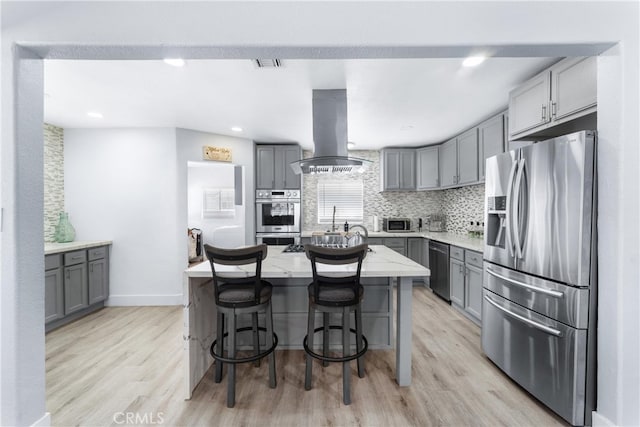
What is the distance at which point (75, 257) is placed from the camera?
3.13 metres

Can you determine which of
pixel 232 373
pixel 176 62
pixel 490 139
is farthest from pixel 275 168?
pixel 232 373

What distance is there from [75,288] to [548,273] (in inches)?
181

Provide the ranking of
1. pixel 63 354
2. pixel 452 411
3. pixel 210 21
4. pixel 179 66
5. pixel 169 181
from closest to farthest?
pixel 210 21, pixel 452 411, pixel 179 66, pixel 63 354, pixel 169 181

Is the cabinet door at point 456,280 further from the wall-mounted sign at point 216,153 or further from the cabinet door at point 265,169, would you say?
the wall-mounted sign at point 216,153

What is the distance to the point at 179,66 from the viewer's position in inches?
84.6

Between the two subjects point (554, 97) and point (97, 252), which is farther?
point (97, 252)

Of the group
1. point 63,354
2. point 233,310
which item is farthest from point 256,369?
point 63,354

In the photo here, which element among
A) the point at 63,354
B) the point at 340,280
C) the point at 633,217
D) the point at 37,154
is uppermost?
the point at 37,154

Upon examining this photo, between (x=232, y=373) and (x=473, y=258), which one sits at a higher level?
(x=473, y=258)

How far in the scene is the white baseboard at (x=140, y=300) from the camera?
366 cm

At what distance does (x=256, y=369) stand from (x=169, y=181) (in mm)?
2767

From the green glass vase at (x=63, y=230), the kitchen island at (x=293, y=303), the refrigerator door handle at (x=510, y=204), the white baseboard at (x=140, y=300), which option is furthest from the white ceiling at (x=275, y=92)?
the white baseboard at (x=140, y=300)

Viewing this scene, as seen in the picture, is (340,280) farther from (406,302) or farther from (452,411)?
(452,411)

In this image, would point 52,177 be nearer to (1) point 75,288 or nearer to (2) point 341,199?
(1) point 75,288
